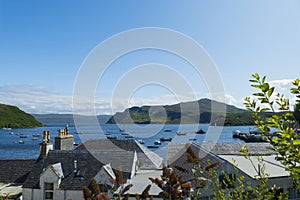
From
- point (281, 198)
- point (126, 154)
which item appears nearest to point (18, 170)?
point (126, 154)

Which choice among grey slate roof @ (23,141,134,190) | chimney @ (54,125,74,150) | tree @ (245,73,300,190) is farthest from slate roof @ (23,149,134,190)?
tree @ (245,73,300,190)

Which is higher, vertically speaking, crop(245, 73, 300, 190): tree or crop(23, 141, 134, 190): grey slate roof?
crop(245, 73, 300, 190): tree

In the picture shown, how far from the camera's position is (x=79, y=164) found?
52.4 feet

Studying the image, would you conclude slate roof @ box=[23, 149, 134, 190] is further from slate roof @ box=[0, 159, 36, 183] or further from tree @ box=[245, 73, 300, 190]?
tree @ box=[245, 73, 300, 190]

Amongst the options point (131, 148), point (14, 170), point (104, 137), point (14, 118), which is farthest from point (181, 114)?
point (14, 118)

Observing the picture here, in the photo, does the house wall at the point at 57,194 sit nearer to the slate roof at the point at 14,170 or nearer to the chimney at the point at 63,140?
the slate roof at the point at 14,170

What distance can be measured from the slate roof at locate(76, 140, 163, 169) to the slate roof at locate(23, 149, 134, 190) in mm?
1470

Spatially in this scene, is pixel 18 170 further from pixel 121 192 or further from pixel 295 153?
pixel 295 153

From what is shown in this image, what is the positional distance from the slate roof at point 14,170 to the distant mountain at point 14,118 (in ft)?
549

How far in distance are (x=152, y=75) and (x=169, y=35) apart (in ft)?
6.72

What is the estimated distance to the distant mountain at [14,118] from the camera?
6969 inches

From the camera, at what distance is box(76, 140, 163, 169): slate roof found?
16.8 meters

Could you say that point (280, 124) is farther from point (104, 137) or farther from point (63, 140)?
point (104, 137)

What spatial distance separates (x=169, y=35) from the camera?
11977 millimetres
